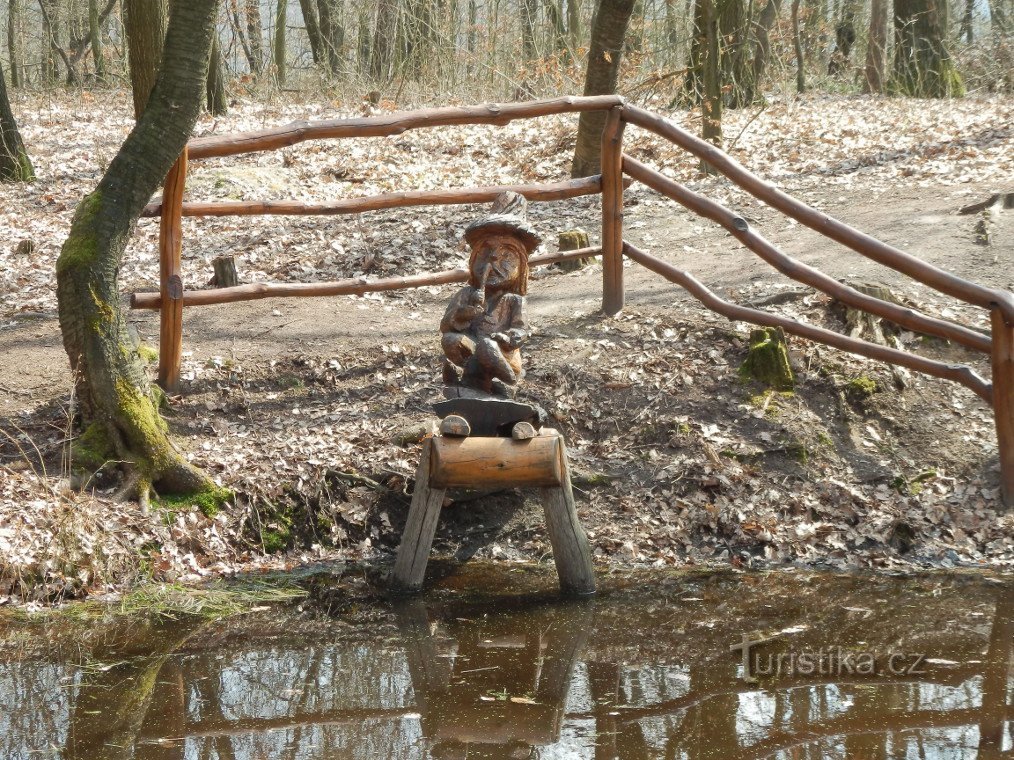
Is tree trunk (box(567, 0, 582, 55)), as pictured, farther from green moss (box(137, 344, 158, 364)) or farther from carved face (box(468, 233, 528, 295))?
carved face (box(468, 233, 528, 295))

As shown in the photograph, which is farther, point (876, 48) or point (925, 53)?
point (876, 48)

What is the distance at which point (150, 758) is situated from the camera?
3.49m

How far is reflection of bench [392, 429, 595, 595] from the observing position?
5062mm

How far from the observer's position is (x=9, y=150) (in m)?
11.4

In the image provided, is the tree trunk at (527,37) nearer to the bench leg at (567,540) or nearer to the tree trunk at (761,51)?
the tree trunk at (761,51)

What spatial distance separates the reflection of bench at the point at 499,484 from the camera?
16.6 ft

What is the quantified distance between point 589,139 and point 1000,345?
5.53m

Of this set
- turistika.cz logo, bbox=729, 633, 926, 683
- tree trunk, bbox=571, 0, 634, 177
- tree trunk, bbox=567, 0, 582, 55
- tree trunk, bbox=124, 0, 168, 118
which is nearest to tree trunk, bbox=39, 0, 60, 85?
tree trunk, bbox=567, 0, 582, 55

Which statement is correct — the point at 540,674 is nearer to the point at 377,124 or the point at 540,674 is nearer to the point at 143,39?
the point at 377,124

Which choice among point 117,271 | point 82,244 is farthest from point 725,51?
point 82,244

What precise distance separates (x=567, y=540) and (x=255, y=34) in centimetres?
1722

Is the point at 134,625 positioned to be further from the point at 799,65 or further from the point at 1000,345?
the point at 799,65

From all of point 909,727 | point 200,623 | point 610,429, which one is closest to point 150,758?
point 200,623

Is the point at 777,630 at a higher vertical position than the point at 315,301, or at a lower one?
lower
